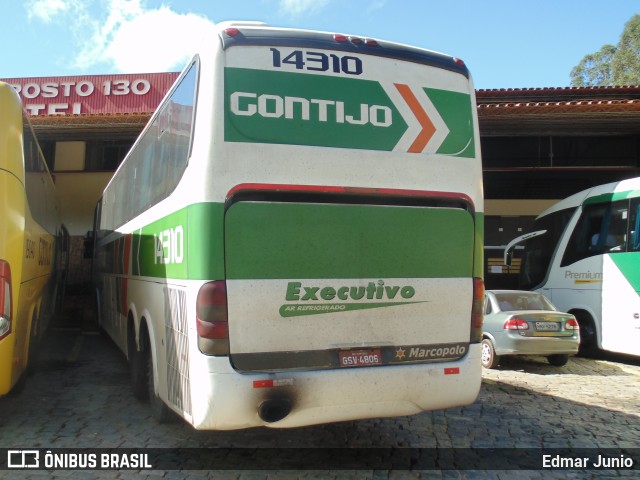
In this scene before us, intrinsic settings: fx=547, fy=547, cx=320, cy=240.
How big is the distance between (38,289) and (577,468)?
6357 mm

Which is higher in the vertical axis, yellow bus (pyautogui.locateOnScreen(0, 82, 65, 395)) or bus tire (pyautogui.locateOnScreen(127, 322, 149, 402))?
yellow bus (pyautogui.locateOnScreen(0, 82, 65, 395))

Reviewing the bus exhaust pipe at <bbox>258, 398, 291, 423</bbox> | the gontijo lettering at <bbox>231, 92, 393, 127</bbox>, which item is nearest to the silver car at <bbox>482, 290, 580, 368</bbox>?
the gontijo lettering at <bbox>231, 92, 393, 127</bbox>

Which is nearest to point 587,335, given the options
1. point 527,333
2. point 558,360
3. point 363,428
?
point 558,360

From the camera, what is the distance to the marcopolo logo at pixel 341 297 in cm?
412

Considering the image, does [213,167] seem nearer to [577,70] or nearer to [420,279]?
[420,279]

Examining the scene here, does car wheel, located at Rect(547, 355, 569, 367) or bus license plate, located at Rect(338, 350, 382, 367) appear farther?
car wheel, located at Rect(547, 355, 569, 367)

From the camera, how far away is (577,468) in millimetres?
4715

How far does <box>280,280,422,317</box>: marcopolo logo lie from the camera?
4.12 m

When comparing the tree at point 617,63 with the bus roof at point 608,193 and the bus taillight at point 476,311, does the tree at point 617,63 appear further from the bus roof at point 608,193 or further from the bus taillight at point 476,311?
the bus taillight at point 476,311

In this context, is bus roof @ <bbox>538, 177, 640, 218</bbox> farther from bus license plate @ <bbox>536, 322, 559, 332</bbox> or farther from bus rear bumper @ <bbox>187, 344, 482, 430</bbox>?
bus rear bumper @ <bbox>187, 344, 482, 430</bbox>

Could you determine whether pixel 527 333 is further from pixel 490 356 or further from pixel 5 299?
pixel 5 299

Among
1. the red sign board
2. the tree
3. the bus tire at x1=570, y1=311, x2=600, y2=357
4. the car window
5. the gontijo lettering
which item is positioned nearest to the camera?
the gontijo lettering

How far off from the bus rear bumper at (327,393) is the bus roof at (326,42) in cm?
244

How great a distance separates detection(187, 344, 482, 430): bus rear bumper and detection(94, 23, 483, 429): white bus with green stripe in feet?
0.04
